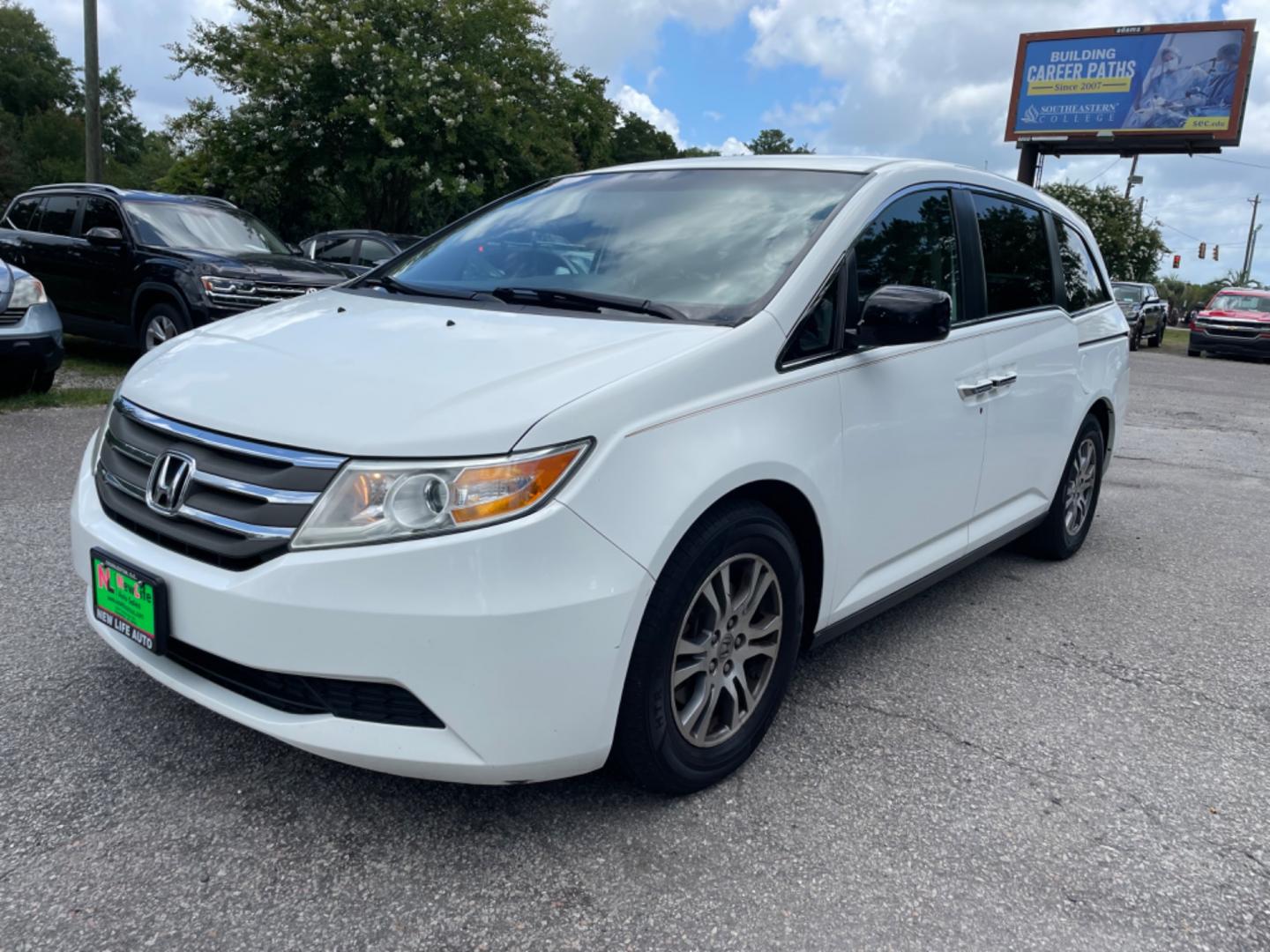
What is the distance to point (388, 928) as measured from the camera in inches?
81.6

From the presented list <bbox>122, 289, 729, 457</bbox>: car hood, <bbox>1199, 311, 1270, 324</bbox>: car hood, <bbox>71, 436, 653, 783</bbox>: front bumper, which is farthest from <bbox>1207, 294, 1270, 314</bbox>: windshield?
<bbox>71, 436, 653, 783</bbox>: front bumper

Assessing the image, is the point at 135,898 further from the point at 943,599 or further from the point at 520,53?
the point at 520,53

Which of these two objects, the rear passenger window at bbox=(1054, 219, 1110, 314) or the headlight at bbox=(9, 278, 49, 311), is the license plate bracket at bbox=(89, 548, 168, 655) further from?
the headlight at bbox=(9, 278, 49, 311)

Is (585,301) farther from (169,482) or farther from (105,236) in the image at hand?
(105,236)

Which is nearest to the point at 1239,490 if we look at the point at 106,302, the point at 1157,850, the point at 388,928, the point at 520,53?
the point at 1157,850

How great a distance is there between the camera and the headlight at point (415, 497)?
210 centimetres

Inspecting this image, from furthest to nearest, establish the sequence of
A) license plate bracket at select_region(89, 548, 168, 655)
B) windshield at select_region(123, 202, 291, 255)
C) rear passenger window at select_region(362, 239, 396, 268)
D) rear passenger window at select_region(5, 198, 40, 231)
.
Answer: rear passenger window at select_region(362, 239, 396, 268) < rear passenger window at select_region(5, 198, 40, 231) < windshield at select_region(123, 202, 291, 255) < license plate bracket at select_region(89, 548, 168, 655)

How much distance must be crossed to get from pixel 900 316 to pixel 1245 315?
24606 millimetres

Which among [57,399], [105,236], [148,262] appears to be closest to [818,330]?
[57,399]

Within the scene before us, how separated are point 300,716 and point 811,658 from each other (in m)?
1.93

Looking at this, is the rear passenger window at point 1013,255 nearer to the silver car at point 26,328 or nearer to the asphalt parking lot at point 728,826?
the asphalt parking lot at point 728,826

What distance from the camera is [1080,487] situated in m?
4.93

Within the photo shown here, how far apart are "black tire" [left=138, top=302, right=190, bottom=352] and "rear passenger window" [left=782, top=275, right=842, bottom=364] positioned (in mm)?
6930

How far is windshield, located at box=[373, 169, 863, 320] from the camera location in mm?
2924
